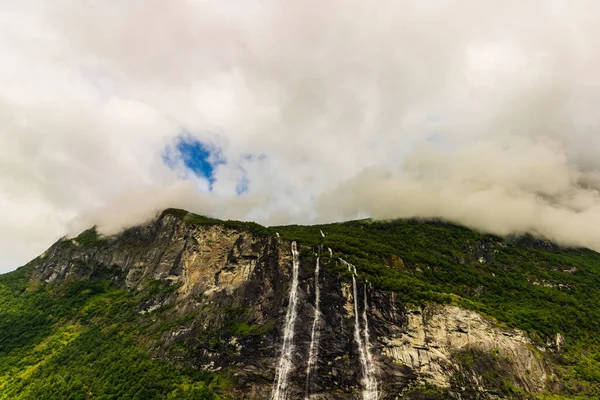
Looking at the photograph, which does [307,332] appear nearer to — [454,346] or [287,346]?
[287,346]

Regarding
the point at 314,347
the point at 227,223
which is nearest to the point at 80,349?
the point at 227,223

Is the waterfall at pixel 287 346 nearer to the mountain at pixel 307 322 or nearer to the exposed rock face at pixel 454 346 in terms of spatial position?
the mountain at pixel 307 322

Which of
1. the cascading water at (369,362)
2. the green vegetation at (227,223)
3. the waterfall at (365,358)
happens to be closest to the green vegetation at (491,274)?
the green vegetation at (227,223)

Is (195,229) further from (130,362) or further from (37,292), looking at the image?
(37,292)

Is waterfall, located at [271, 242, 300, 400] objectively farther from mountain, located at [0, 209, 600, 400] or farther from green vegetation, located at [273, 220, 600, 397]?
green vegetation, located at [273, 220, 600, 397]

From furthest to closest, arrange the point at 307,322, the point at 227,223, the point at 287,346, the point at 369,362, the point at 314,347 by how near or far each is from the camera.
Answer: the point at 227,223
the point at 307,322
the point at 287,346
the point at 314,347
the point at 369,362

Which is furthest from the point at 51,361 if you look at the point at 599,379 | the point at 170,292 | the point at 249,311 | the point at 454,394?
the point at 599,379
